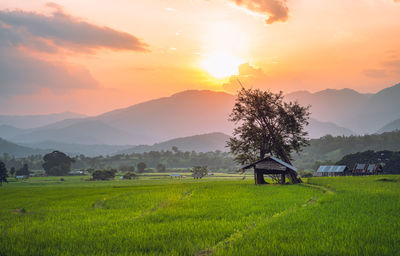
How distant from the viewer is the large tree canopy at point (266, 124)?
4994 cm

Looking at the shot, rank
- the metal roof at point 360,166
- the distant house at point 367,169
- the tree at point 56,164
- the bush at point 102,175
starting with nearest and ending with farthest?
the distant house at point 367,169 < the metal roof at point 360,166 < the bush at point 102,175 < the tree at point 56,164

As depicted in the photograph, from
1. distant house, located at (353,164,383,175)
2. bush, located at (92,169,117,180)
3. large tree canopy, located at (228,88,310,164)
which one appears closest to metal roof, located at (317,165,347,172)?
distant house, located at (353,164,383,175)

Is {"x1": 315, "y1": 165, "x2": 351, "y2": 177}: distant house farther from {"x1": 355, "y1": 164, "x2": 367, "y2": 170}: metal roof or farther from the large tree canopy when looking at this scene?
the large tree canopy

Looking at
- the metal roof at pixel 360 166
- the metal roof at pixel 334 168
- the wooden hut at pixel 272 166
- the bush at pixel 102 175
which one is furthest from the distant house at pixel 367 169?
the bush at pixel 102 175

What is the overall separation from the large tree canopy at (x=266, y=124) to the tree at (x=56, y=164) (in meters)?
103

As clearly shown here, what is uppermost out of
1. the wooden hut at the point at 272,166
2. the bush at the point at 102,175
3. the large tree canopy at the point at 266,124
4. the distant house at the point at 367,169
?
the large tree canopy at the point at 266,124

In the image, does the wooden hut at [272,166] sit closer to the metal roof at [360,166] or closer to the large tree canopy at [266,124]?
the large tree canopy at [266,124]

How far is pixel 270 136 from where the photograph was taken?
50500mm

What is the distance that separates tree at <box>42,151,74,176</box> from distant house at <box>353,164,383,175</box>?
10221 cm

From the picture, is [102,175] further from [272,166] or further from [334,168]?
[272,166]

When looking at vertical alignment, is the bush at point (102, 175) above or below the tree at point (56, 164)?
below

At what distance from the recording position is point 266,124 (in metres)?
50.3

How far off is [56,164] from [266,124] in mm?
110974

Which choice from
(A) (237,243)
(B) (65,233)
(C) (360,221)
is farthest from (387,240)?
(B) (65,233)
